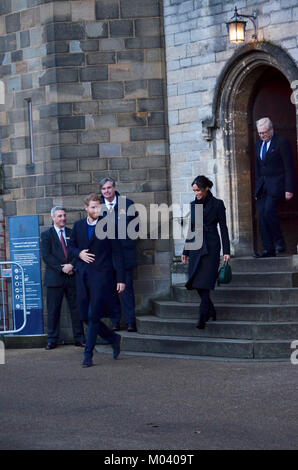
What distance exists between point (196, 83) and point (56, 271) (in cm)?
312

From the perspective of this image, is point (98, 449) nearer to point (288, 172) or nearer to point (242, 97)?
point (288, 172)

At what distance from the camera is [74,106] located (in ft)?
45.9

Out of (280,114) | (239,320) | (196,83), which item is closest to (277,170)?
(280,114)

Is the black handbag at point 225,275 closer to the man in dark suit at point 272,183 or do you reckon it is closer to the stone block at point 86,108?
the man in dark suit at point 272,183

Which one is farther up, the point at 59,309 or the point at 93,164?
the point at 93,164

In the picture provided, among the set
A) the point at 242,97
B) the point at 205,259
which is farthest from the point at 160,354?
the point at 242,97

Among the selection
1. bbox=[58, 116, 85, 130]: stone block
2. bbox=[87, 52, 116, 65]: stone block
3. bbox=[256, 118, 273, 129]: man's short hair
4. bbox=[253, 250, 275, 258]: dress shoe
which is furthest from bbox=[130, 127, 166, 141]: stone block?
bbox=[253, 250, 275, 258]: dress shoe

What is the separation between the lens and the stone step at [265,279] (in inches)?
470

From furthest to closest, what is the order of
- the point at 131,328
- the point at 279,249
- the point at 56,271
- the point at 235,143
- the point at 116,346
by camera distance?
the point at 235,143 → the point at 56,271 → the point at 131,328 → the point at 279,249 → the point at 116,346

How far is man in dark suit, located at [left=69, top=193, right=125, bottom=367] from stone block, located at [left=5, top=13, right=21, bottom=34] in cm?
448

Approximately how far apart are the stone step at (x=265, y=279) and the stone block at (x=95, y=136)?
2.84 metres

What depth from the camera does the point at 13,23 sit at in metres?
14.6

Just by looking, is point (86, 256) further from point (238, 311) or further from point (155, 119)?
point (155, 119)

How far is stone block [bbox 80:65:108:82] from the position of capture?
14008mm
